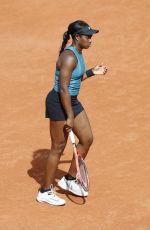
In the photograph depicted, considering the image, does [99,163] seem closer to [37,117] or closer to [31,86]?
[37,117]

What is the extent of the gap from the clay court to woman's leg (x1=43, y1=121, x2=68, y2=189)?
39 centimetres

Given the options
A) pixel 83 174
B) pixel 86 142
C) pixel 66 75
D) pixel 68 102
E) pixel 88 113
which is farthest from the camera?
pixel 88 113

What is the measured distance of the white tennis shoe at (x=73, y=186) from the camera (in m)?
7.96

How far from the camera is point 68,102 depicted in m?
7.29

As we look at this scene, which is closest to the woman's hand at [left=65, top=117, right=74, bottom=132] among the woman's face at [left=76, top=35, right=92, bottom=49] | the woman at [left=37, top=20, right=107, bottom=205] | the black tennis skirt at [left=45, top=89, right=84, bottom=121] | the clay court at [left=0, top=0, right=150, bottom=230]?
the woman at [left=37, top=20, right=107, bottom=205]

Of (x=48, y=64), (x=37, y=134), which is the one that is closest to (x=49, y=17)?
(x=48, y=64)

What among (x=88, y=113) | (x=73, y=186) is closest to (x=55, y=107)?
(x=73, y=186)

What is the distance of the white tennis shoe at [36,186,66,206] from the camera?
7766mm

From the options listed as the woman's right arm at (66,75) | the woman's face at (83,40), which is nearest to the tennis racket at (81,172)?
the woman's right arm at (66,75)

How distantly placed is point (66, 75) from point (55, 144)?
964 mm

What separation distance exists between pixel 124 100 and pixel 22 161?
314cm

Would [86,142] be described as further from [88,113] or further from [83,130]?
[88,113]

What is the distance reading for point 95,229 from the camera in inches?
285

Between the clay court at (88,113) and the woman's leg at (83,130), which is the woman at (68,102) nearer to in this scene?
the woman's leg at (83,130)
